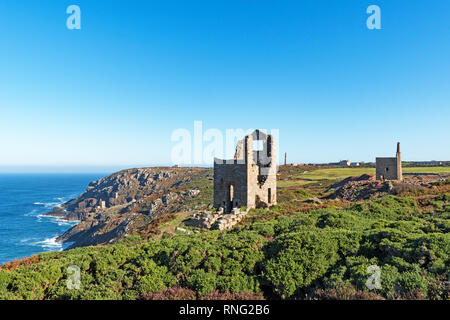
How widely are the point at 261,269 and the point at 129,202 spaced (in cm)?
9169

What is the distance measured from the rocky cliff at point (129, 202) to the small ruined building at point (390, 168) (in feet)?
100

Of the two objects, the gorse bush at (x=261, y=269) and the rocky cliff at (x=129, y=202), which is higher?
the gorse bush at (x=261, y=269)

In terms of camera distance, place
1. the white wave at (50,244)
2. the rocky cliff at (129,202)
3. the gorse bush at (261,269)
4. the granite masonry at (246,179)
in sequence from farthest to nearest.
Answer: the white wave at (50,244) → the rocky cliff at (129,202) → the granite masonry at (246,179) → the gorse bush at (261,269)

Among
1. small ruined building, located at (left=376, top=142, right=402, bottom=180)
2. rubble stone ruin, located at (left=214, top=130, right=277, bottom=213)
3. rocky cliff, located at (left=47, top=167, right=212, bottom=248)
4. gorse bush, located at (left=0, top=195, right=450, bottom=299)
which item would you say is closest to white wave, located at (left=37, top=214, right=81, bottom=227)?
rocky cliff, located at (left=47, top=167, right=212, bottom=248)

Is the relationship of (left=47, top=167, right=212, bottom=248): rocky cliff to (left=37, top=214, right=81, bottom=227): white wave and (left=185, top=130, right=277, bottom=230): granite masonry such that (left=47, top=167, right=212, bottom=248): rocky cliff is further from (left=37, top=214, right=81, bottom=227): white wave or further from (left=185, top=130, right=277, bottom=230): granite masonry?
(left=185, top=130, right=277, bottom=230): granite masonry

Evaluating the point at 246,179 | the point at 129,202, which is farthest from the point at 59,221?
the point at 246,179

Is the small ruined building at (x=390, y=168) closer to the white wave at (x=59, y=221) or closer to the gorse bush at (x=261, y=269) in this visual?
the gorse bush at (x=261, y=269)

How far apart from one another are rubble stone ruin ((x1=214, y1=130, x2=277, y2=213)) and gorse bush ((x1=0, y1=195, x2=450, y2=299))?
11527 mm

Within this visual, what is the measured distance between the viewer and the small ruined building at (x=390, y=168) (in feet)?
120

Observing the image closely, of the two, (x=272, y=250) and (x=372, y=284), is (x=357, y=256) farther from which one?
(x=272, y=250)

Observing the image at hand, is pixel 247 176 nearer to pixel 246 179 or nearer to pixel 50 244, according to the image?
pixel 246 179

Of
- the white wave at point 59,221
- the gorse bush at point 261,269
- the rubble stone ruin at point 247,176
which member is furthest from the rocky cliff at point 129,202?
the gorse bush at point 261,269
